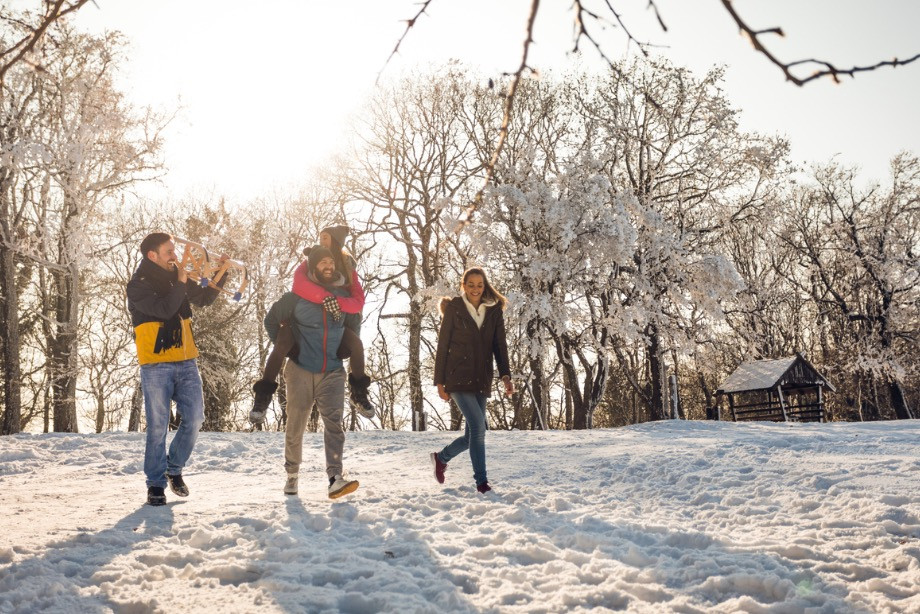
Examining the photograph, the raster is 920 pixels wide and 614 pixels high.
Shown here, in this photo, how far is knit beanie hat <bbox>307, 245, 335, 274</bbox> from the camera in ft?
19.2

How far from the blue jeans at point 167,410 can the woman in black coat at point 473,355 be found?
206 centimetres

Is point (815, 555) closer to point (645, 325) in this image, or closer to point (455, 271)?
point (645, 325)

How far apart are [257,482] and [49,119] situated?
495 inches

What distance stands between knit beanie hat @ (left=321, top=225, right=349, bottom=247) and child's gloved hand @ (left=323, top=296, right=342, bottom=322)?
516 millimetres

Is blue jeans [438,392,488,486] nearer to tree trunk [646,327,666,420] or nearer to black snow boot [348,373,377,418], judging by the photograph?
black snow boot [348,373,377,418]

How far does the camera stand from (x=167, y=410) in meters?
5.70

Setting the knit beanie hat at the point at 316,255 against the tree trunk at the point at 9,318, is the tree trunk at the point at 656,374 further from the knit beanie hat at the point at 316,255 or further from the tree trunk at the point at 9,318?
the tree trunk at the point at 9,318

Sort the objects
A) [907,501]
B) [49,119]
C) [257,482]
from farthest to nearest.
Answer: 1. [49,119]
2. [257,482]
3. [907,501]

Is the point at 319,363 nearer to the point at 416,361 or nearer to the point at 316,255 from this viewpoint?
the point at 316,255

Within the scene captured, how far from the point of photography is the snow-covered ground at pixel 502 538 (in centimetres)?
328

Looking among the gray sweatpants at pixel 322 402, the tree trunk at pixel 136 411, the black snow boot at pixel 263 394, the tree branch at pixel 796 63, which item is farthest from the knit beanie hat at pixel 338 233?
the tree trunk at pixel 136 411

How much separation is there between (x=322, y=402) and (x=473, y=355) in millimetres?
1365

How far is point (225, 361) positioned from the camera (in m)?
22.9

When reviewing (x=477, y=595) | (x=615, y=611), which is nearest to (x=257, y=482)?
A: (x=477, y=595)
